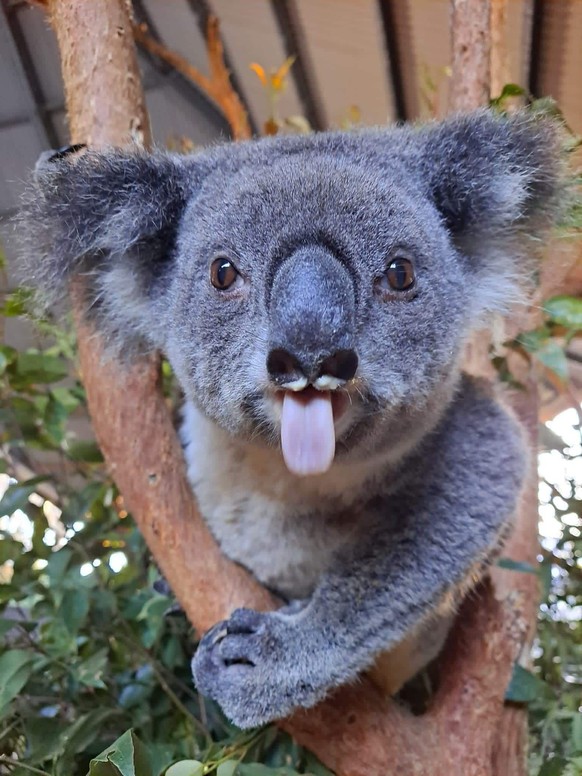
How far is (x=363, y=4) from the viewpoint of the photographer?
208cm

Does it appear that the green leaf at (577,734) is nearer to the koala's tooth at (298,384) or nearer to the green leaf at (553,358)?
the green leaf at (553,358)

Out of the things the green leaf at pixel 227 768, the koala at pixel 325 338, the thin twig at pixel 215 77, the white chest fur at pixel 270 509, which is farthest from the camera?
the thin twig at pixel 215 77

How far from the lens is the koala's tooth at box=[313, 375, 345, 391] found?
31.3 inches

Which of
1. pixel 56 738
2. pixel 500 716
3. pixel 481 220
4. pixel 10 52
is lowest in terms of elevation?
pixel 500 716

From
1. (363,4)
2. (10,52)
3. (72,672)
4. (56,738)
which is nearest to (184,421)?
(72,672)

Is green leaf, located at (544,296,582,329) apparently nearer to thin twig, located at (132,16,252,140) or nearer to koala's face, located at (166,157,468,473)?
koala's face, located at (166,157,468,473)

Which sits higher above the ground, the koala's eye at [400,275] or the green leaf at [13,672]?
the koala's eye at [400,275]

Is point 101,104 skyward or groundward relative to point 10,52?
groundward

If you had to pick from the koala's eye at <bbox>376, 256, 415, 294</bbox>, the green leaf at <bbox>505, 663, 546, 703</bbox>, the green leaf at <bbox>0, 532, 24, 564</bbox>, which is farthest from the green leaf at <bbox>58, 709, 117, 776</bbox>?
the koala's eye at <bbox>376, 256, 415, 294</bbox>

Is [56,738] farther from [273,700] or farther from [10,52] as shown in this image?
[10,52]

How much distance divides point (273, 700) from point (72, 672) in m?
0.37

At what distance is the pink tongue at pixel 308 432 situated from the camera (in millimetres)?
817

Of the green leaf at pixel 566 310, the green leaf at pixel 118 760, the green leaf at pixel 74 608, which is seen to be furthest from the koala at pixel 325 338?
the green leaf at pixel 118 760

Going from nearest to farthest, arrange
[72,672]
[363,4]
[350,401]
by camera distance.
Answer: [350,401] → [72,672] → [363,4]
